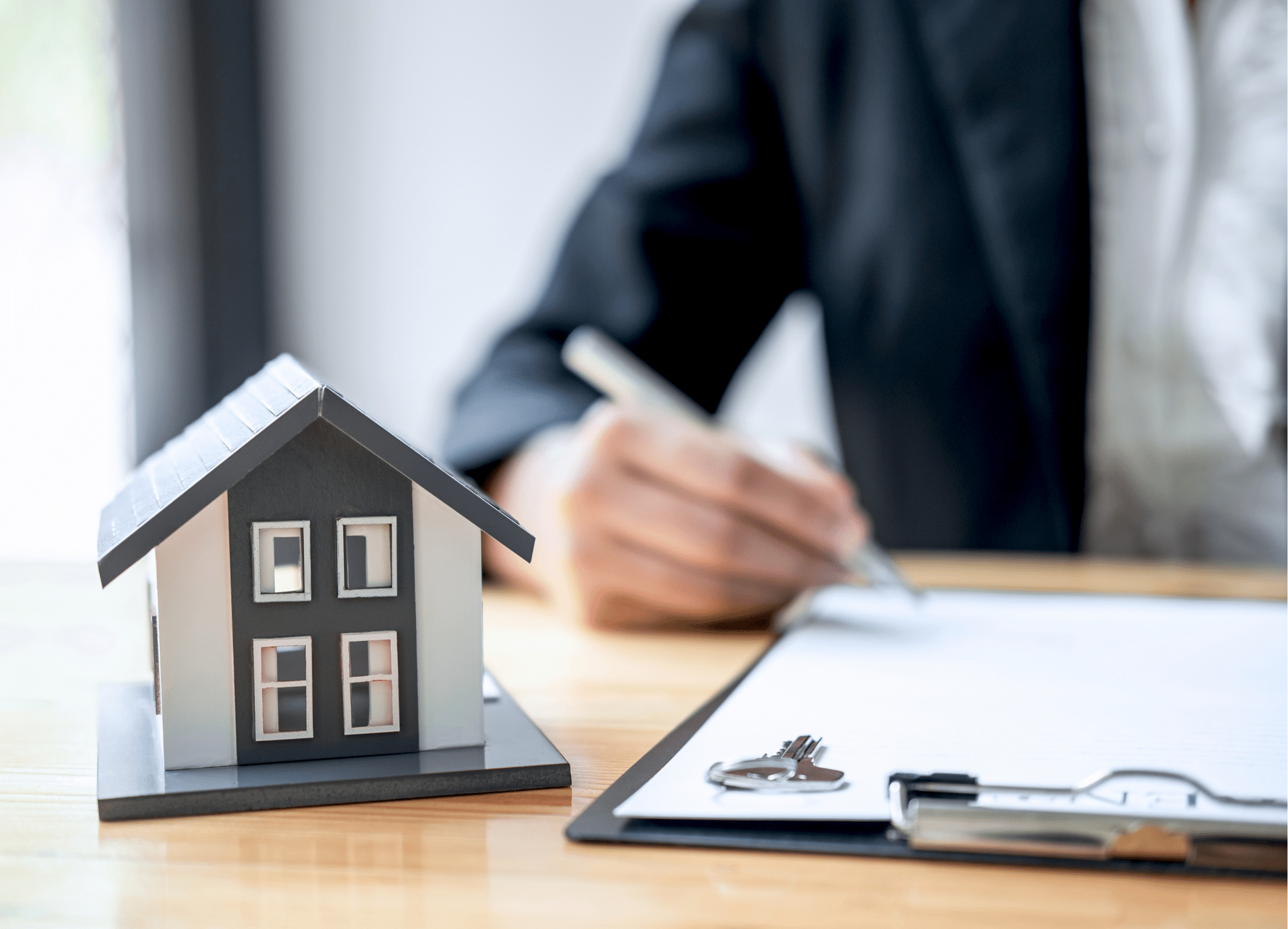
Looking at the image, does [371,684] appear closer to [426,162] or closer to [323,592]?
[323,592]

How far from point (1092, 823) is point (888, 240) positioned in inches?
38.9

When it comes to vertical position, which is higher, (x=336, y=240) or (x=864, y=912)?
(x=336, y=240)

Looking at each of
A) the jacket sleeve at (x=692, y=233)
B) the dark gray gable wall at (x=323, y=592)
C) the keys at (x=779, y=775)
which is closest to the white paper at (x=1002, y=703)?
the keys at (x=779, y=775)

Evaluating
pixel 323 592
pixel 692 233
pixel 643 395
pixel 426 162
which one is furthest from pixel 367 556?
pixel 426 162

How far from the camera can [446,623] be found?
390mm

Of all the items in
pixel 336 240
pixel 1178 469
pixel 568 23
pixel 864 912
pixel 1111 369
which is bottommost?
pixel 864 912

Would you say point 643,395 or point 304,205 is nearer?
point 643,395

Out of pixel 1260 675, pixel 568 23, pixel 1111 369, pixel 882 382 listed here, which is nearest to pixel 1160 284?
pixel 1111 369

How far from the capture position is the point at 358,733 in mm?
381

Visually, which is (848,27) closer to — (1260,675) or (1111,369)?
(1111,369)

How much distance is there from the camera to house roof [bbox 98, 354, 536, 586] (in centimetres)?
35

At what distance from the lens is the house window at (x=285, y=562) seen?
37 cm

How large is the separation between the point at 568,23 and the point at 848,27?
765 mm

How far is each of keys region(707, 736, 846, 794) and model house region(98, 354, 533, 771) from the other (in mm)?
100
